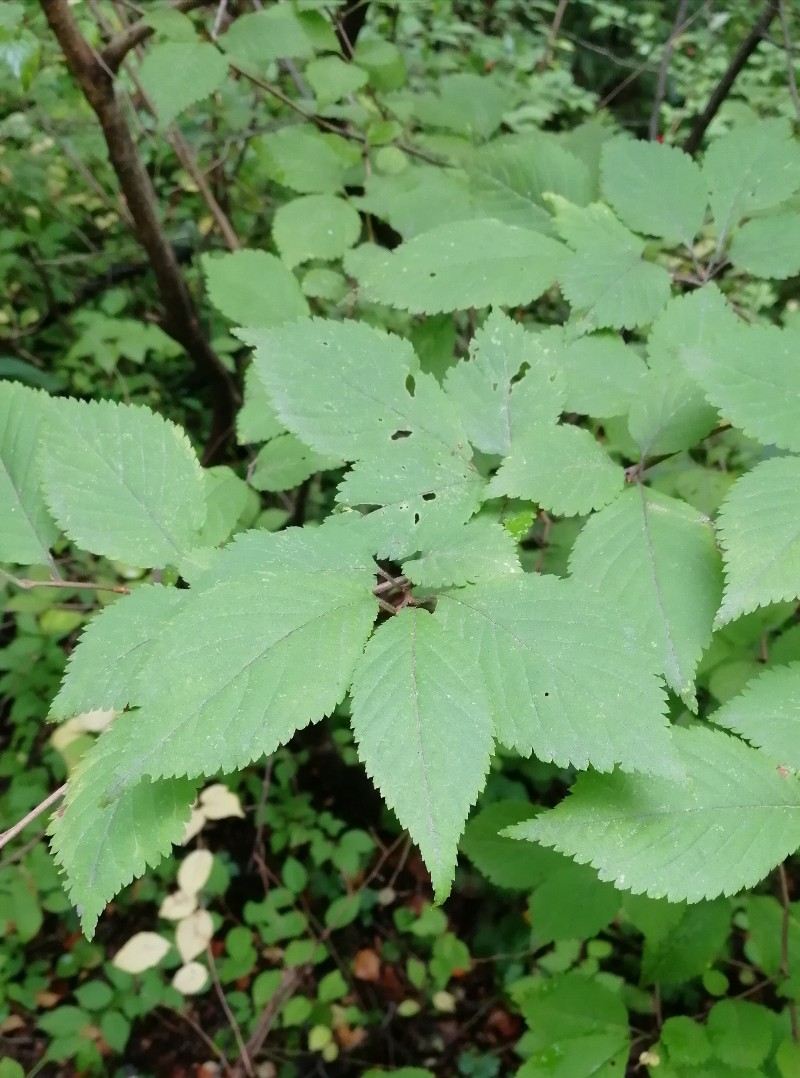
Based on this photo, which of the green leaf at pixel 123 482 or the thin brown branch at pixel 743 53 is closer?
the green leaf at pixel 123 482

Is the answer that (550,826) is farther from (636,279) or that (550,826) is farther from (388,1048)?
(388,1048)

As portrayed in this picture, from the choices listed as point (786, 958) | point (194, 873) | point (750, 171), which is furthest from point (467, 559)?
point (194, 873)

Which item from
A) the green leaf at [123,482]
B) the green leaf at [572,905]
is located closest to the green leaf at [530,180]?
the green leaf at [123,482]

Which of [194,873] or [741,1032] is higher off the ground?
[741,1032]

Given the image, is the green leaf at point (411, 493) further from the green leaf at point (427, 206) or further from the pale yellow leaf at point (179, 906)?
the pale yellow leaf at point (179, 906)

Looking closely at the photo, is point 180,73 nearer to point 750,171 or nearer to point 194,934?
point 750,171

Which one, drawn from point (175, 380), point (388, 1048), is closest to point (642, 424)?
point (388, 1048)

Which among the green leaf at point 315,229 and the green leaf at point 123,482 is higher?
the green leaf at point 315,229

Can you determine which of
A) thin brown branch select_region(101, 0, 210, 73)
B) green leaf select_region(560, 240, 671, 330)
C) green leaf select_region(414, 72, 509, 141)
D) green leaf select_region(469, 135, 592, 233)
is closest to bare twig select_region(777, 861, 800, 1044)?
green leaf select_region(560, 240, 671, 330)
